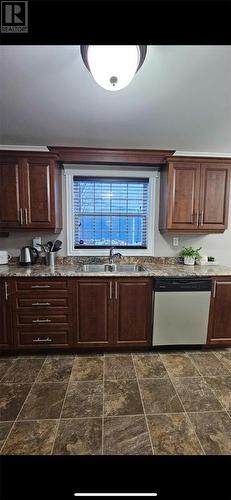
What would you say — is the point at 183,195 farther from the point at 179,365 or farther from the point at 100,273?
the point at 179,365

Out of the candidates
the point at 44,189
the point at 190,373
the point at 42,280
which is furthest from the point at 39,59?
the point at 190,373

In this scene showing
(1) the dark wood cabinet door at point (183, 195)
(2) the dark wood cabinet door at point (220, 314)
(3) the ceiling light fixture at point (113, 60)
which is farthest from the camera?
(1) the dark wood cabinet door at point (183, 195)

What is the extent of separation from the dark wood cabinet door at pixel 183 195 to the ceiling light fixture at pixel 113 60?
1.55 metres

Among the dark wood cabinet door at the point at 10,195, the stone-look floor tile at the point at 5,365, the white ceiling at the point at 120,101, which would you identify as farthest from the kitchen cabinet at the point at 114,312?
the white ceiling at the point at 120,101

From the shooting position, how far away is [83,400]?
173cm

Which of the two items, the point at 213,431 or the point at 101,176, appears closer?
the point at 213,431

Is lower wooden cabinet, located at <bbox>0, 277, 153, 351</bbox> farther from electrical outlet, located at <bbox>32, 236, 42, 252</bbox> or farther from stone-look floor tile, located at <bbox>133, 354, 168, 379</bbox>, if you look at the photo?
electrical outlet, located at <bbox>32, 236, 42, 252</bbox>

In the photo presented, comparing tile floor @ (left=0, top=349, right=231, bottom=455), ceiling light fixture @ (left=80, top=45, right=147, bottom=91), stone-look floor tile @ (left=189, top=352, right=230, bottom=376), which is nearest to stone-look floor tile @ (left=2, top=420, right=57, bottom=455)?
tile floor @ (left=0, top=349, right=231, bottom=455)

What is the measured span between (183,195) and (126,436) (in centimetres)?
236

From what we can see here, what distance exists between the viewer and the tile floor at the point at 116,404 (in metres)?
1.38

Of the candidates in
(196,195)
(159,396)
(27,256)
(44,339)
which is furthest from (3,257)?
(196,195)

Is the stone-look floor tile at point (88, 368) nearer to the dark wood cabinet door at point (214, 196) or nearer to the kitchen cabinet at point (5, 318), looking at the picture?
the kitchen cabinet at point (5, 318)

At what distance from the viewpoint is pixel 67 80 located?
139 centimetres

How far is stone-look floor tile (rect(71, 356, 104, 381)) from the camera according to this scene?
6.65ft
